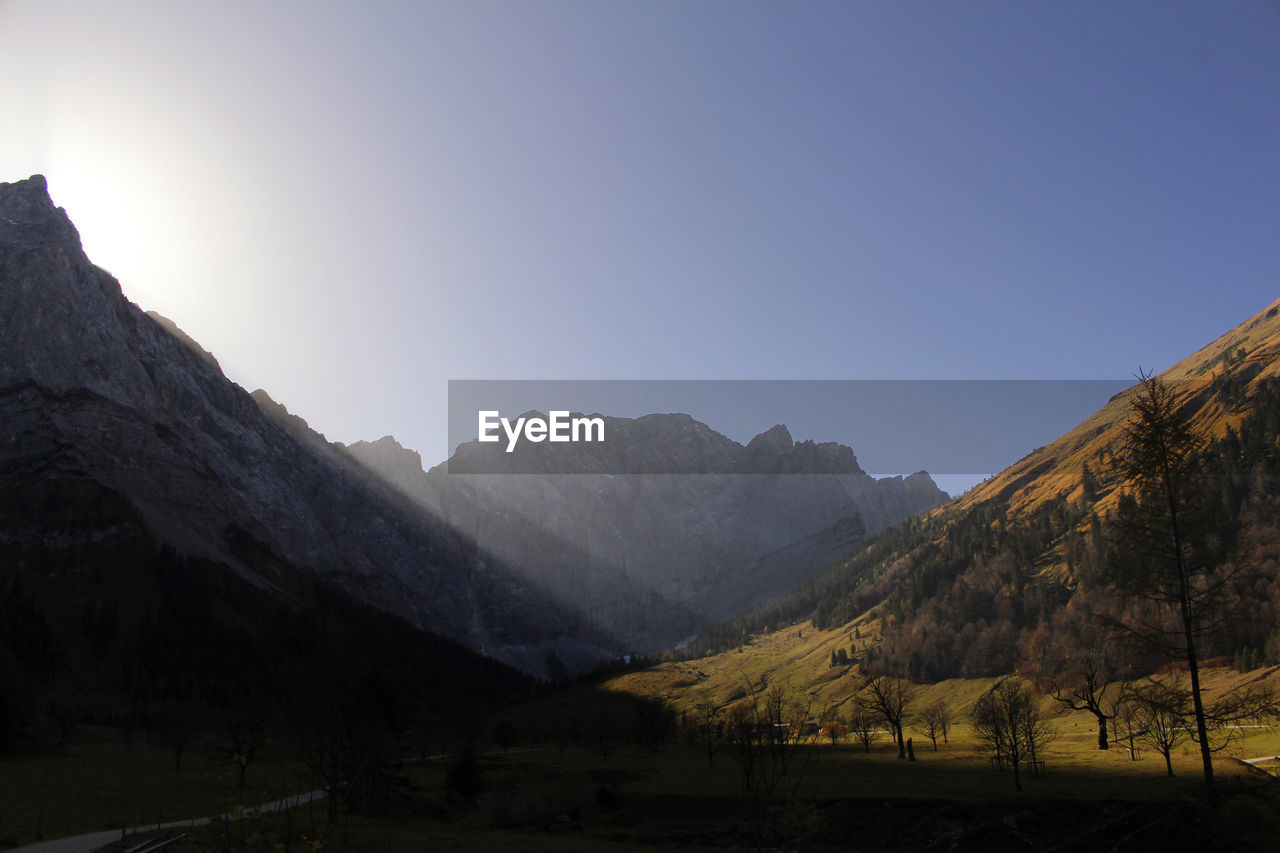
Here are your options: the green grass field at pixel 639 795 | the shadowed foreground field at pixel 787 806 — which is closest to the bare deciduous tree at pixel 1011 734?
the green grass field at pixel 639 795

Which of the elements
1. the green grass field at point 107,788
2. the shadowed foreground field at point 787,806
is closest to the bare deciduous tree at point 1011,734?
the shadowed foreground field at point 787,806

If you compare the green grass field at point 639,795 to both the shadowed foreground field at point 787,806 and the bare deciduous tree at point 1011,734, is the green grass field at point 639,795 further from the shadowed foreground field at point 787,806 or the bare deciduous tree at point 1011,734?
the bare deciduous tree at point 1011,734

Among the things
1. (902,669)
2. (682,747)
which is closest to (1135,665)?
(902,669)

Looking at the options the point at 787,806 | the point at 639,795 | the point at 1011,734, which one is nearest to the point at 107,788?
the point at 639,795

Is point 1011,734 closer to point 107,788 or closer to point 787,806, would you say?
point 787,806

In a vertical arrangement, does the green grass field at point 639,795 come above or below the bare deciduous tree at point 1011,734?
below

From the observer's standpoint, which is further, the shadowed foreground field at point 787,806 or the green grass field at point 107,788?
the green grass field at point 107,788

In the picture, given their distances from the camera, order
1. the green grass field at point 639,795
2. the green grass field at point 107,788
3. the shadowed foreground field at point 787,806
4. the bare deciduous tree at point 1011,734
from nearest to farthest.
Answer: the shadowed foreground field at point 787,806, the green grass field at point 639,795, the green grass field at point 107,788, the bare deciduous tree at point 1011,734

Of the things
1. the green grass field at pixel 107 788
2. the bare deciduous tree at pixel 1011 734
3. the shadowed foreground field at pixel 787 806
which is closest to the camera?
the shadowed foreground field at pixel 787 806

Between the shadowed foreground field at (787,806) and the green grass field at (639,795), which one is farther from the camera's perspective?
the green grass field at (639,795)

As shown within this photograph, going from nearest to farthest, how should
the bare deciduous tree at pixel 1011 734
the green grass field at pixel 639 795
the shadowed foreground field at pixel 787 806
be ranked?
the shadowed foreground field at pixel 787 806
the green grass field at pixel 639 795
the bare deciduous tree at pixel 1011 734

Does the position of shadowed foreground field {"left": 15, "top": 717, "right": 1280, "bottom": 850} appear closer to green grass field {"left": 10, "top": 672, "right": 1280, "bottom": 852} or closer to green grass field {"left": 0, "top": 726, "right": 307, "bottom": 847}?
green grass field {"left": 10, "top": 672, "right": 1280, "bottom": 852}

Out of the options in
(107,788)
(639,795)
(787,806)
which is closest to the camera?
(787,806)

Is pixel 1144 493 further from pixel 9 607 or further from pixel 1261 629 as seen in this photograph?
pixel 9 607
